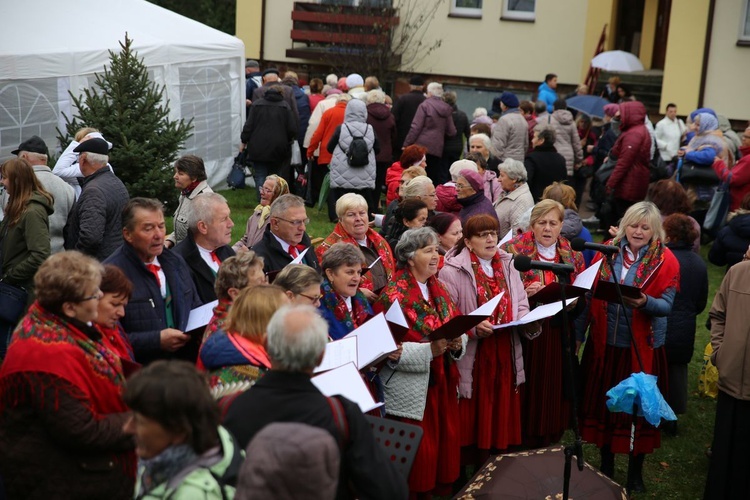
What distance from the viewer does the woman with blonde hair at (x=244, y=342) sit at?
13.7 feet

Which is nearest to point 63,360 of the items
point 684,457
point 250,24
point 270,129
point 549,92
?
point 684,457

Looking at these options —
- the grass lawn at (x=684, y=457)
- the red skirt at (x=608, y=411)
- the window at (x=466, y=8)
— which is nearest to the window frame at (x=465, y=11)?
the window at (x=466, y=8)

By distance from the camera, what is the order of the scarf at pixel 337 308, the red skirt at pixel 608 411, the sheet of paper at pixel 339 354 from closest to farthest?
the sheet of paper at pixel 339 354, the scarf at pixel 337 308, the red skirt at pixel 608 411

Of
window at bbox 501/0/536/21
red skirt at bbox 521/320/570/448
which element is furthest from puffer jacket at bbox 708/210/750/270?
window at bbox 501/0/536/21

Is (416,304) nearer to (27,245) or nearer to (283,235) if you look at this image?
(283,235)

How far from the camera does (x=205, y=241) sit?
631 centimetres

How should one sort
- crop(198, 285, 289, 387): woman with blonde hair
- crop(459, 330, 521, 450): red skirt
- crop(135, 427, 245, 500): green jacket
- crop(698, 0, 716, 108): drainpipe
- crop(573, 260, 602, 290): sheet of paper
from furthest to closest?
1. crop(698, 0, 716, 108): drainpipe
2. crop(459, 330, 521, 450): red skirt
3. crop(573, 260, 602, 290): sheet of paper
4. crop(198, 285, 289, 387): woman with blonde hair
5. crop(135, 427, 245, 500): green jacket

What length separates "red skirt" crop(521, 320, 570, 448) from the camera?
7.20m

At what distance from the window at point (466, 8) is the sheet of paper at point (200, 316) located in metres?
19.1

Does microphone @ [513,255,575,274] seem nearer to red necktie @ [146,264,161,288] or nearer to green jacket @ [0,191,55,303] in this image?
red necktie @ [146,264,161,288]

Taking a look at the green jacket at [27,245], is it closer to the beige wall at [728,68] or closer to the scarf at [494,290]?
the scarf at [494,290]

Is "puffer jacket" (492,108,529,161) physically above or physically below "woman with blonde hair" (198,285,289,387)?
above

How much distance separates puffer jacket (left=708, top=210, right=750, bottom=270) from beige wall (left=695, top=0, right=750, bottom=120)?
11.1 meters

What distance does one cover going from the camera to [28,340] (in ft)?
13.0
